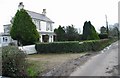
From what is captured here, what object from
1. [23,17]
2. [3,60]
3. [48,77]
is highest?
[23,17]

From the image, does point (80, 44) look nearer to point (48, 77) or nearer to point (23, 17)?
point (23, 17)

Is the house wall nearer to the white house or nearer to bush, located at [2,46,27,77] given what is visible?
the white house

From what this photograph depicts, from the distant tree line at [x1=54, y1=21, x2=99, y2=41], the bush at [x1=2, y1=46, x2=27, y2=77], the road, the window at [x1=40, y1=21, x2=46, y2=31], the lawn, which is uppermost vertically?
the window at [x1=40, y1=21, x2=46, y2=31]

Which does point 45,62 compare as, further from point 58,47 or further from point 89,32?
point 89,32

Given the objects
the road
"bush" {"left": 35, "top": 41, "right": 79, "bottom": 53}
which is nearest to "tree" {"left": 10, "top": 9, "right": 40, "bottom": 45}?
"bush" {"left": 35, "top": 41, "right": 79, "bottom": 53}

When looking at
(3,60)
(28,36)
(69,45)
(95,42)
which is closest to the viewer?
(3,60)

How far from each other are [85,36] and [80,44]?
12928 millimetres

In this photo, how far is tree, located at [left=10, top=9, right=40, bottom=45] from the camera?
2631 centimetres

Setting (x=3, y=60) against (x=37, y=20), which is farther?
(x=37, y=20)

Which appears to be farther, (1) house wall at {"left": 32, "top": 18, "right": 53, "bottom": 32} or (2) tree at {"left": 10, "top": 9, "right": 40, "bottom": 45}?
(1) house wall at {"left": 32, "top": 18, "right": 53, "bottom": 32}

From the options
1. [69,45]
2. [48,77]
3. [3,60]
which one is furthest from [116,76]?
[69,45]

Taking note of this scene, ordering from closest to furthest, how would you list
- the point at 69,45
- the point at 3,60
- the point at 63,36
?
the point at 3,60, the point at 69,45, the point at 63,36

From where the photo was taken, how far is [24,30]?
86.4 feet

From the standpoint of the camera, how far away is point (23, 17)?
27.0m
